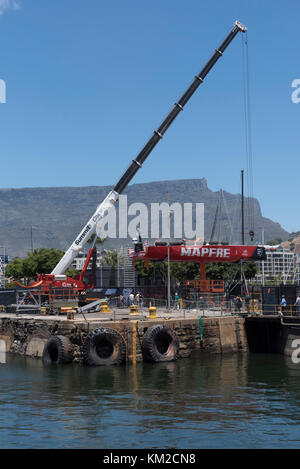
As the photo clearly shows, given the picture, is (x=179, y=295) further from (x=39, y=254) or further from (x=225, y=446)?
(x=39, y=254)

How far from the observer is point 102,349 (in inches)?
1340

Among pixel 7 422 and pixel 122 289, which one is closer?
pixel 7 422

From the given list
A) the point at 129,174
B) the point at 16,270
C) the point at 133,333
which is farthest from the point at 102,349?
the point at 16,270

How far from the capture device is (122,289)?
165ft

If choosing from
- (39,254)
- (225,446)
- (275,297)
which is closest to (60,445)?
(225,446)

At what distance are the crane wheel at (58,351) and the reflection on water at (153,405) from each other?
2.43 ft

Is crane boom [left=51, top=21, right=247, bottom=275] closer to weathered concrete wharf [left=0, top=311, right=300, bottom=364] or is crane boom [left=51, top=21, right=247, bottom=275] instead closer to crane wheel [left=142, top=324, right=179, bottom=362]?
weathered concrete wharf [left=0, top=311, right=300, bottom=364]

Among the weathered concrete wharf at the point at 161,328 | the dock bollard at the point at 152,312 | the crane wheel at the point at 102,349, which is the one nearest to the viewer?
the crane wheel at the point at 102,349

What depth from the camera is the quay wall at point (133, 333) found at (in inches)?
1355

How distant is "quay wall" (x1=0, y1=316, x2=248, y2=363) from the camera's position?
34.4m

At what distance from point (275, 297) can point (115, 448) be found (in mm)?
24999

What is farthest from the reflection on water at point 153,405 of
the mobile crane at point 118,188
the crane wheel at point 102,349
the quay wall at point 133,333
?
the mobile crane at point 118,188

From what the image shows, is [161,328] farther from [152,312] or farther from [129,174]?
[129,174]

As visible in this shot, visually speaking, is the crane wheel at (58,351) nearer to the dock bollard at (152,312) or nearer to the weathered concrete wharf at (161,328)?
the weathered concrete wharf at (161,328)
